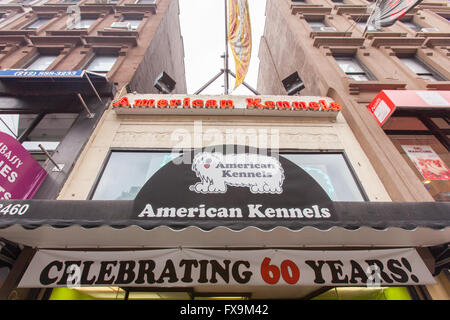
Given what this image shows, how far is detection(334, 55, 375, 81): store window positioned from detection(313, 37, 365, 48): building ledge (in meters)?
0.64

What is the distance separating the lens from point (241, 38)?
7969mm

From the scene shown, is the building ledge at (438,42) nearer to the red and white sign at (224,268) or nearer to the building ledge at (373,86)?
the building ledge at (373,86)

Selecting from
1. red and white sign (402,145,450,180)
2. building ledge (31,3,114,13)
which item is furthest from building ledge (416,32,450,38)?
building ledge (31,3,114,13)

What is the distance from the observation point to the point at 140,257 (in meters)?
3.97

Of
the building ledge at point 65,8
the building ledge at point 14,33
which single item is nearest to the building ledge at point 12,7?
the building ledge at point 65,8

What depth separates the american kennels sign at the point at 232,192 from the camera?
380cm

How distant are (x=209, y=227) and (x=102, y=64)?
10082mm

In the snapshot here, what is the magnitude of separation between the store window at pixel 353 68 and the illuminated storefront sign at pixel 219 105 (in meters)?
3.57

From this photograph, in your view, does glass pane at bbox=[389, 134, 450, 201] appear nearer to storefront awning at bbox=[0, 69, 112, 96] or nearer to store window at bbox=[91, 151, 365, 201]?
store window at bbox=[91, 151, 365, 201]

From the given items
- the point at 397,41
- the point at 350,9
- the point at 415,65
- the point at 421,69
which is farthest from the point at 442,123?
the point at 350,9

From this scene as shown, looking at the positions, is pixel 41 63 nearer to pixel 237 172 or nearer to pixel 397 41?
pixel 237 172

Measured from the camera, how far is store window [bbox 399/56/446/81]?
9289mm

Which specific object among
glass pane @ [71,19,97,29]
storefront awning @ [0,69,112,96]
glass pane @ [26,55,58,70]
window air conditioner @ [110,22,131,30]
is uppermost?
glass pane @ [71,19,97,29]

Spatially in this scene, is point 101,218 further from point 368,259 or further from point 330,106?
point 330,106
